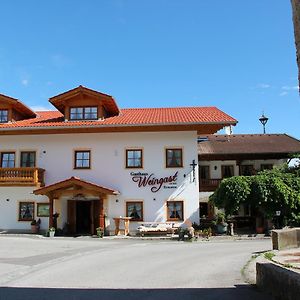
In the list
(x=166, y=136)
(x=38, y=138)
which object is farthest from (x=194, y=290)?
(x=38, y=138)

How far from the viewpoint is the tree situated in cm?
2295

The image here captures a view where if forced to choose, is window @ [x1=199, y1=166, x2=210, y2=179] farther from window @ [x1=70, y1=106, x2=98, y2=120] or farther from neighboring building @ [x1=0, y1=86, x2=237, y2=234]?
window @ [x1=70, y1=106, x2=98, y2=120]

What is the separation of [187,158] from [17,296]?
59.7 ft

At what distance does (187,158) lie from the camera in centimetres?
2522

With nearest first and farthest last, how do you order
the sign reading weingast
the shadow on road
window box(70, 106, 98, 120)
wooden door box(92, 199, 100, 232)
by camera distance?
1. the shadow on road
2. the sign reading weingast
3. wooden door box(92, 199, 100, 232)
4. window box(70, 106, 98, 120)

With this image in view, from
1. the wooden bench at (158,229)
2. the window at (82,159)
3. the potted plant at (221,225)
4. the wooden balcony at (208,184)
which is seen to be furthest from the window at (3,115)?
the potted plant at (221,225)

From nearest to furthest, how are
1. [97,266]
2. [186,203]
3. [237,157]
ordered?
[97,266] → [186,203] → [237,157]

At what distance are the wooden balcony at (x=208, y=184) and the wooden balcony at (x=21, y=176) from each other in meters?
11.3

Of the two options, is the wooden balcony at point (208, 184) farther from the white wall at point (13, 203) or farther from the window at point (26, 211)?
the window at point (26, 211)

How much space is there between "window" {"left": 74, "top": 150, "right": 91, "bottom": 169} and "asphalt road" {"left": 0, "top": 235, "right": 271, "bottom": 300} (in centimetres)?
1052

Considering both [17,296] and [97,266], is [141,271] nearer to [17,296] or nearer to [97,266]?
[97,266]

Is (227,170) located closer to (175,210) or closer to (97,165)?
(175,210)

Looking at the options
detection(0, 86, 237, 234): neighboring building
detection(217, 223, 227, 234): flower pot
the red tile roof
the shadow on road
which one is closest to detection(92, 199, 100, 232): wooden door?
detection(0, 86, 237, 234): neighboring building

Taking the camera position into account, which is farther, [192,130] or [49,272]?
[192,130]
